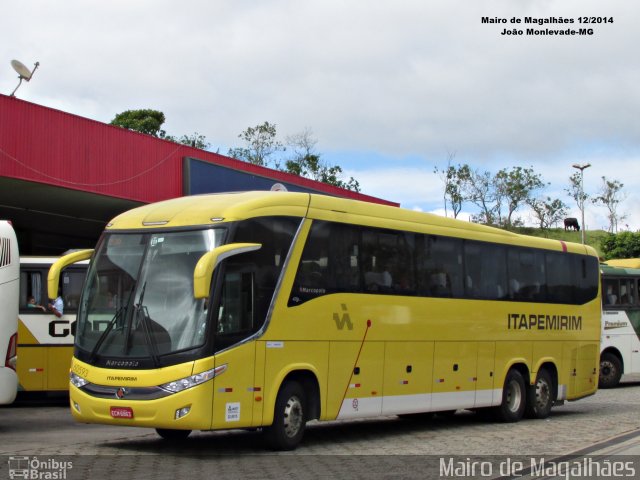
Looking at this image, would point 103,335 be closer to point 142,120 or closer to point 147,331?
point 147,331

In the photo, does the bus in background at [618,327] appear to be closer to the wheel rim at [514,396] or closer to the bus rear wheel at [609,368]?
the bus rear wheel at [609,368]

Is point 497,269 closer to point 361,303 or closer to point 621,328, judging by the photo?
point 361,303

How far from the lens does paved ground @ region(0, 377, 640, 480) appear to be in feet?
34.2

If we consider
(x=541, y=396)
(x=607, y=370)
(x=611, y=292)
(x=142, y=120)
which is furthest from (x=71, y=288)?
(x=142, y=120)

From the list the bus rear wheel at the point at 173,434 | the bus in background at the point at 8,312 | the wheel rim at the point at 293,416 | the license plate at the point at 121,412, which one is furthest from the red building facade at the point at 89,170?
the wheel rim at the point at 293,416

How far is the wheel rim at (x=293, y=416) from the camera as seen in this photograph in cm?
1198

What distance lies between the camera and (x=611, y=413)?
737 inches

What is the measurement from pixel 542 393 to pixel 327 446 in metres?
6.87

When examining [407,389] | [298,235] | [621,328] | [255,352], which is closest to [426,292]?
[407,389]

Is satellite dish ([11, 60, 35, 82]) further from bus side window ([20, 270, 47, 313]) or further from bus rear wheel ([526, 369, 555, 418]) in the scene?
bus rear wheel ([526, 369, 555, 418])

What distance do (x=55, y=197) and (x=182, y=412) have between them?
16.7 m

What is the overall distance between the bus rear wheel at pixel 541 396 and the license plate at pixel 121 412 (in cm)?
956

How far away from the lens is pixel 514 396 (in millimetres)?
17484

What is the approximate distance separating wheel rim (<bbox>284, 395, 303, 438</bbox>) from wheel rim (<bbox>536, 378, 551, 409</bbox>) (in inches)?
293
